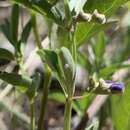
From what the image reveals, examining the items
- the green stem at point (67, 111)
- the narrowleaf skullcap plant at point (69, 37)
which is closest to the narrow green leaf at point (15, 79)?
the narrowleaf skullcap plant at point (69, 37)

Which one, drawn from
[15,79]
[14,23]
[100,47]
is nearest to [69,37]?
[15,79]

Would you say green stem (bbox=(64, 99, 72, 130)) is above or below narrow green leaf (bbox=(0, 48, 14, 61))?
below

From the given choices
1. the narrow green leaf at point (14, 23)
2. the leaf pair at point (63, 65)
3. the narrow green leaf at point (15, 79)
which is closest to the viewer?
the leaf pair at point (63, 65)

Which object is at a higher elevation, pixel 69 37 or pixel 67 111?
pixel 69 37

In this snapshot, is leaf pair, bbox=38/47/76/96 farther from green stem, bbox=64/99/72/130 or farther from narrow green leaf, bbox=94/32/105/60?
narrow green leaf, bbox=94/32/105/60

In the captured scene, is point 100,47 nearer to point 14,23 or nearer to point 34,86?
point 14,23

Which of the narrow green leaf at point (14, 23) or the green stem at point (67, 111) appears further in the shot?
the narrow green leaf at point (14, 23)

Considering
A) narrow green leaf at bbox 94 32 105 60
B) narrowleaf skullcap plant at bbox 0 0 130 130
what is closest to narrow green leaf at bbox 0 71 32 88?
narrowleaf skullcap plant at bbox 0 0 130 130

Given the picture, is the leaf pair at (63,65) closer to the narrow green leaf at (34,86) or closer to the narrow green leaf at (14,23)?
the narrow green leaf at (34,86)

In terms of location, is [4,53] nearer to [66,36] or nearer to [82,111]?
[66,36]

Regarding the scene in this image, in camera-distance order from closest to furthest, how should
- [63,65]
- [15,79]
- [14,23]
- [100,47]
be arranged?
1. [63,65]
2. [15,79]
3. [14,23]
4. [100,47]
